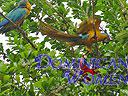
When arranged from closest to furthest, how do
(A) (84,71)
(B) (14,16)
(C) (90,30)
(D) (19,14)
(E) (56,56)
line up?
1. (C) (90,30)
2. (A) (84,71)
3. (E) (56,56)
4. (D) (19,14)
5. (B) (14,16)

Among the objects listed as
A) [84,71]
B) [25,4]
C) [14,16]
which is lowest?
[84,71]

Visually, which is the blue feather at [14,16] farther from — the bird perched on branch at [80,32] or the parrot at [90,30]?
the parrot at [90,30]

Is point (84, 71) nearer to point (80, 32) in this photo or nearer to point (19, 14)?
point (80, 32)

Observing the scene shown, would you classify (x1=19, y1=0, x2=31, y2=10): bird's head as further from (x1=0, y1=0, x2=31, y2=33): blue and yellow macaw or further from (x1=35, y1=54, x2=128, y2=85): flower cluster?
(x1=35, y1=54, x2=128, y2=85): flower cluster

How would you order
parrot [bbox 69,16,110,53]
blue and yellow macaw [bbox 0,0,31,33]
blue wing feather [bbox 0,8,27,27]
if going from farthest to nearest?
blue wing feather [bbox 0,8,27,27] < blue and yellow macaw [bbox 0,0,31,33] < parrot [bbox 69,16,110,53]

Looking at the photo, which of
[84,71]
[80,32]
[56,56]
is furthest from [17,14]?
[80,32]

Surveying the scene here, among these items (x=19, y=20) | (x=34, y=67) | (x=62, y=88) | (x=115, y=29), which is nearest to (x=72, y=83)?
(x=62, y=88)

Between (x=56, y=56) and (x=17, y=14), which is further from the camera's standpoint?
(x=17, y=14)

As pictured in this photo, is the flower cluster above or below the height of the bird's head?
below

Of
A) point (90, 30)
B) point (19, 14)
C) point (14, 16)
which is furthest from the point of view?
point (14, 16)

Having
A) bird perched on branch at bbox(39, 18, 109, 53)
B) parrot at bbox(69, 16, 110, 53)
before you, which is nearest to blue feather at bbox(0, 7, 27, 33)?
bird perched on branch at bbox(39, 18, 109, 53)

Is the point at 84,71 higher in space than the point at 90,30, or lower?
lower

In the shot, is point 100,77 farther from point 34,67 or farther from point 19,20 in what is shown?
point 19,20

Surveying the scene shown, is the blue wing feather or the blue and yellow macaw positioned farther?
the blue wing feather
